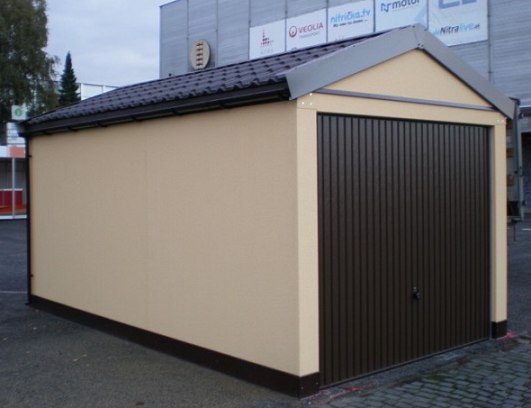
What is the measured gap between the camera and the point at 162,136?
278 inches

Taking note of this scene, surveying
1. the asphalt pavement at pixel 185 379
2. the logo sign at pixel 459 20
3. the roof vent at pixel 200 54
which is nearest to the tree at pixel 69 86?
the roof vent at pixel 200 54

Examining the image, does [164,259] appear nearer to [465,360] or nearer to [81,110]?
[81,110]

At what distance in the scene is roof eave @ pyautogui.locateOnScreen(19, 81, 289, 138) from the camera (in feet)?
18.6

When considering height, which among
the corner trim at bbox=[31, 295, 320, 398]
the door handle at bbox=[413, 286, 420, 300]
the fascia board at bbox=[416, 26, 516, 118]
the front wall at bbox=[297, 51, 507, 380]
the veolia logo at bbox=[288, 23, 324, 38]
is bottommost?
the corner trim at bbox=[31, 295, 320, 398]

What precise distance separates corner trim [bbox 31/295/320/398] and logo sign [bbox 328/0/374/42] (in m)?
23.2

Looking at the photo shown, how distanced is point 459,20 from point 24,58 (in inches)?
791

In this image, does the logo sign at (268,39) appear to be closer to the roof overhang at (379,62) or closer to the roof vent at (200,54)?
the roof vent at (200,54)

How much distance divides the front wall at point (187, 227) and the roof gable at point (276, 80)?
0.16 m

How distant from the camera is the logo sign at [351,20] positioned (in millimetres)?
29420

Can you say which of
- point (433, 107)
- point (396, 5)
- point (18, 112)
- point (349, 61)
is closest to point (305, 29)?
point (396, 5)

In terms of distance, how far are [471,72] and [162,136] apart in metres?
3.42

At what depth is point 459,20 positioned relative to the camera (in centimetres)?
2598

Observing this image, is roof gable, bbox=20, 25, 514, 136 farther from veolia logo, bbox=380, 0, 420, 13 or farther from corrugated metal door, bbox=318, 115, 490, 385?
veolia logo, bbox=380, 0, 420, 13

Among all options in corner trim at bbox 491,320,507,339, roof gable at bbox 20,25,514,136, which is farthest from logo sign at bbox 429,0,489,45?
corner trim at bbox 491,320,507,339
